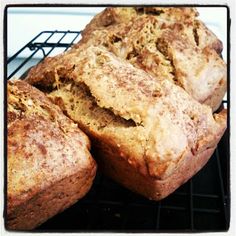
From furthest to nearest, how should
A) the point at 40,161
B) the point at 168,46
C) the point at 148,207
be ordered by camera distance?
1. the point at 168,46
2. the point at 148,207
3. the point at 40,161

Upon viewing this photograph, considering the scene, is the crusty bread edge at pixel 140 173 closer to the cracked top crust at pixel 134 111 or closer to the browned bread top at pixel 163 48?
the cracked top crust at pixel 134 111

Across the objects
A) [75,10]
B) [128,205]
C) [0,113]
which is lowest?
[128,205]

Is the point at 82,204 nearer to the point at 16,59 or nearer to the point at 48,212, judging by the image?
the point at 48,212

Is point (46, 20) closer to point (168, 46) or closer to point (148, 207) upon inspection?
point (168, 46)

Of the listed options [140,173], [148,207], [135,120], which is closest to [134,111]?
[135,120]

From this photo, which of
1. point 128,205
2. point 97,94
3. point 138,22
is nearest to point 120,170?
point 128,205

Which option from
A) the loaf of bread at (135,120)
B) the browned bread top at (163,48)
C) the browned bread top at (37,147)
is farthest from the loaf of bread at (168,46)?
the browned bread top at (37,147)
